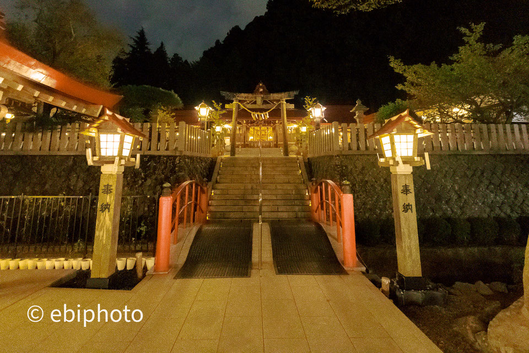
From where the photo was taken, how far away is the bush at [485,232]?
22.3ft

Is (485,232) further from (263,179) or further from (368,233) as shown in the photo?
(263,179)

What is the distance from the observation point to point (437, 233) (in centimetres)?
679

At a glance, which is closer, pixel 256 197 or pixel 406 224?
pixel 406 224

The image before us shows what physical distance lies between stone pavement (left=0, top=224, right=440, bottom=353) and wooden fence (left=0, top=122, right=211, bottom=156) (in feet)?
15.2

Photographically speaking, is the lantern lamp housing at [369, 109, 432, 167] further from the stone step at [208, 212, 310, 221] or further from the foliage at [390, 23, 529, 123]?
the foliage at [390, 23, 529, 123]

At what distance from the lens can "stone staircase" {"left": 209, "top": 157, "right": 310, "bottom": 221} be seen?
7.18 metres

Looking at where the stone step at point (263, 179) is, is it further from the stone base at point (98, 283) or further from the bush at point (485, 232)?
the bush at point (485, 232)

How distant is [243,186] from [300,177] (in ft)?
7.43

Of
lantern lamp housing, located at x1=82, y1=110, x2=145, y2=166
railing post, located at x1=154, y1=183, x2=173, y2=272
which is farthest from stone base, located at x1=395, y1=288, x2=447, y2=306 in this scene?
lantern lamp housing, located at x1=82, y1=110, x2=145, y2=166

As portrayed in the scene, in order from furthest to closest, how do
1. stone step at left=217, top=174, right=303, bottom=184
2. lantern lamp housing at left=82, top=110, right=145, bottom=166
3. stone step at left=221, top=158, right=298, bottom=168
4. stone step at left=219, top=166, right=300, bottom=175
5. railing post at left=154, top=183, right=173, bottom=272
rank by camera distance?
stone step at left=221, top=158, right=298, bottom=168 < stone step at left=219, top=166, right=300, bottom=175 < stone step at left=217, top=174, right=303, bottom=184 < railing post at left=154, top=183, right=173, bottom=272 < lantern lamp housing at left=82, top=110, right=145, bottom=166

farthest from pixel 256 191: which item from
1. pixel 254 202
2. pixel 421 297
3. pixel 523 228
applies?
pixel 523 228

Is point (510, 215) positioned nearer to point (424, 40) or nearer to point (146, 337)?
point (146, 337)
